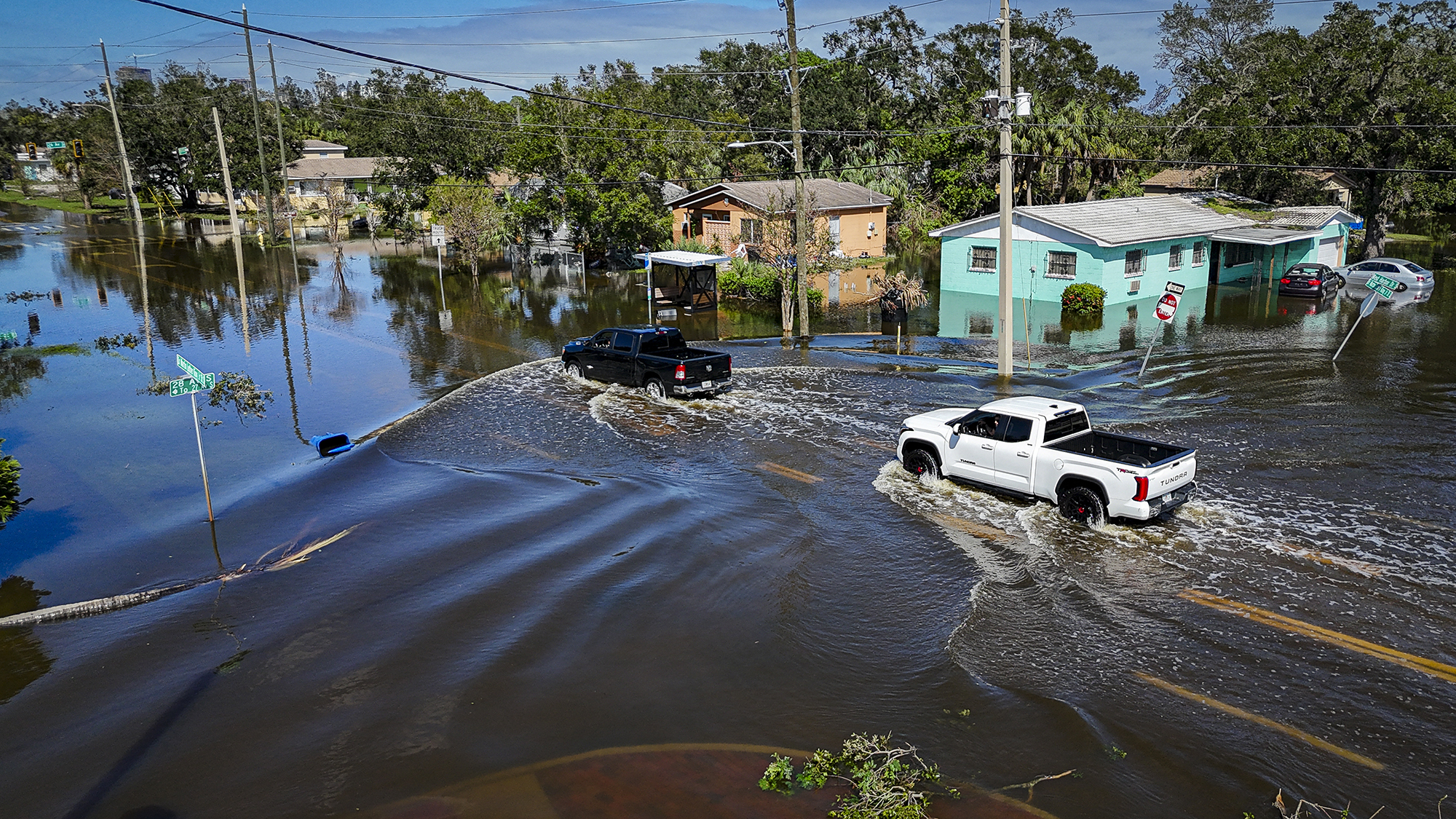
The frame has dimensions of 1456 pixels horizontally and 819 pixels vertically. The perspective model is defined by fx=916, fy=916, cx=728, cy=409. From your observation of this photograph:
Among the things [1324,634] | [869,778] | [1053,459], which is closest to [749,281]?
[1053,459]

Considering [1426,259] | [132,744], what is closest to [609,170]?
[132,744]

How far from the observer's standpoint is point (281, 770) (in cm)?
841

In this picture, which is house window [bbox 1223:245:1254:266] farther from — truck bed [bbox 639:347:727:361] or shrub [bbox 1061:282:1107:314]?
truck bed [bbox 639:347:727:361]

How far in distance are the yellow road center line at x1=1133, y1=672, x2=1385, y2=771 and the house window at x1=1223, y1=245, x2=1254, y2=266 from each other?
39.4m

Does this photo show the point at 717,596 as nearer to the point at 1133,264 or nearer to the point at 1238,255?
the point at 1133,264

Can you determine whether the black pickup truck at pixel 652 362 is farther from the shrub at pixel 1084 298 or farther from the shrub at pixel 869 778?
the shrub at pixel 1084 298

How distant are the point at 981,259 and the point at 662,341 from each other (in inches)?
836

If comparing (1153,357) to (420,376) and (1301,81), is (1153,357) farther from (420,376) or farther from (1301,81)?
(1301,81)

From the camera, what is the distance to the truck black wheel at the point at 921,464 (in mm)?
16109

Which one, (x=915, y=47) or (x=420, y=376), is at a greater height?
(x=915, y=47)

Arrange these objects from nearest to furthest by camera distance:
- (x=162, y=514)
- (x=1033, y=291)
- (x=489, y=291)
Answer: (x=162, y=514) → (x=1033, y=291) → (x=489, y=291)

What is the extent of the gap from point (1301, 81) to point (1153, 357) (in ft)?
105

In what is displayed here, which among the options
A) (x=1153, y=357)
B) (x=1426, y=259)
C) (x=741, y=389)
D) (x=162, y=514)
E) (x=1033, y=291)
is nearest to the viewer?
(x=162, y=514)

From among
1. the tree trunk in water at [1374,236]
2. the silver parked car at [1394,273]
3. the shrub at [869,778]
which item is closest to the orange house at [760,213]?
the silver parked car at [1394,273]
